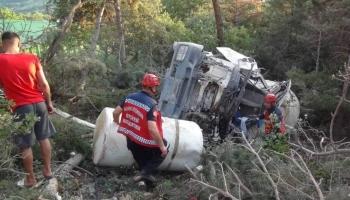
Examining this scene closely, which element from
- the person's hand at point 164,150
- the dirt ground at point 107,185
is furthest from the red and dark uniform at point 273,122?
the person's hand at point 164,150

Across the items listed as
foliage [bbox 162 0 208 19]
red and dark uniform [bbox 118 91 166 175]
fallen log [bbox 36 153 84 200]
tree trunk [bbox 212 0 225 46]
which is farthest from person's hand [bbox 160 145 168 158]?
foliage [bbox 162 0 208 19]

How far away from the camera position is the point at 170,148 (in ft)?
22.7

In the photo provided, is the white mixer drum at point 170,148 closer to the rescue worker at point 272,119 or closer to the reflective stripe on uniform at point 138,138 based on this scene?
the reflective stripe on uniform at point 138,138

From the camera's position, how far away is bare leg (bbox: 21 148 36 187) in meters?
5.64

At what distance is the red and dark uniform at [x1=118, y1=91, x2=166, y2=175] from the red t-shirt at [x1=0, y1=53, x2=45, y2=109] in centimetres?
120

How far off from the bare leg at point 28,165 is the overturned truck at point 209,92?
152 inches

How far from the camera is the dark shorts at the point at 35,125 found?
5539 millimetres

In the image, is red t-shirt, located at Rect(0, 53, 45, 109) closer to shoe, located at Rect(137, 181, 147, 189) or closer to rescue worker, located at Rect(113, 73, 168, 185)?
rescue worker, located at Rect(113, 73, 168, 185)

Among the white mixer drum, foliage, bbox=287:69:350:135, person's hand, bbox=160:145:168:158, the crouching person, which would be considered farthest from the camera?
foliage, bbox=287:69:350:135

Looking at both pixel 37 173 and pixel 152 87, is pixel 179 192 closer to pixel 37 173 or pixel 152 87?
pixel 152 87

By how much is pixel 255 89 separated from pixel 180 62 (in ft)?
4.84

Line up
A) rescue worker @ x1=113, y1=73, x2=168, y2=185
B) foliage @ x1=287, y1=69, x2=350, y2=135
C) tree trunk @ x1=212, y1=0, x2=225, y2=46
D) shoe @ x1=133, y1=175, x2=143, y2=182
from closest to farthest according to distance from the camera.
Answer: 1. rescue worker @ x1=113, y1=73, x2=168, y2=185
2. shoe @ x1=133, y1=175, x2=143, y2=182
3. foliage @ x1=287, y1=69, x2=350, y2=135
4. tree trunk @ x1=212, y1=0, x2=225, y2=46

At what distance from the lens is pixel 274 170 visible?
20.1ft

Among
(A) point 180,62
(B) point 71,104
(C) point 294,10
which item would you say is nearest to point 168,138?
(A) point 180,62
